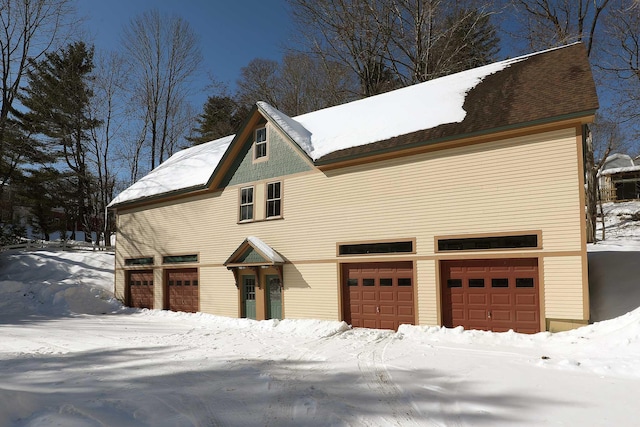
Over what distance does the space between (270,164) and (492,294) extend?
9348mm

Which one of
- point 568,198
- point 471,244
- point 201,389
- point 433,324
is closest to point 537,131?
point 568,198

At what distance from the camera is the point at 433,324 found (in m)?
11.7

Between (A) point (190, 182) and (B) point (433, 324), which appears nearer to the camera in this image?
(B) point (433, 324)

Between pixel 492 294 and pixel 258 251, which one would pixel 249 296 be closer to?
pixel 258 251

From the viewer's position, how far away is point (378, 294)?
1304 cm

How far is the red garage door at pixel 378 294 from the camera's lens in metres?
12.5

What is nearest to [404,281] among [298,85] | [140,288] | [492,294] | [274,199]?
[492,294]

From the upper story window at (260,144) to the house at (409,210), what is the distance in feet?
0.31

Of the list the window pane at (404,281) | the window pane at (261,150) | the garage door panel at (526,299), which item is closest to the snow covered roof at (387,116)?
the window pane at (261,150)

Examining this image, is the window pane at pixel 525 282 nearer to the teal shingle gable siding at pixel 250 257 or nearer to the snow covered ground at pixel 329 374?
the snow covered ground at pixel 329 374

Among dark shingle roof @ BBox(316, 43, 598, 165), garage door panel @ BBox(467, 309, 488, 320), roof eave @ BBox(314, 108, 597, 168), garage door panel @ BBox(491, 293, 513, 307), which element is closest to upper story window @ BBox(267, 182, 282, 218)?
roof eave @ BBox(314, 108, 597, 168)

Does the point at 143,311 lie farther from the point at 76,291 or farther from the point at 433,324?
the point at 433,324

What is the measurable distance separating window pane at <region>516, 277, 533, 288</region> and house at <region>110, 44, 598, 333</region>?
0.09 ft

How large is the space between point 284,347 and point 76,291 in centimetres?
1528
